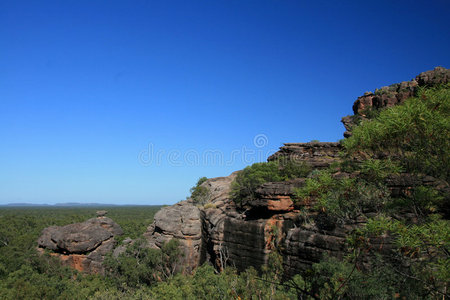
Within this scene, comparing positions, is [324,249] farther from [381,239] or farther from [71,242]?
[71,242]

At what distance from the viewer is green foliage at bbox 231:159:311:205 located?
30.8 m

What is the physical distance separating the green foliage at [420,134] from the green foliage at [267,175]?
2043 cm

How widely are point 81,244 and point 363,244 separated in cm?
3301

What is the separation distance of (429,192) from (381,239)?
15.2 feet

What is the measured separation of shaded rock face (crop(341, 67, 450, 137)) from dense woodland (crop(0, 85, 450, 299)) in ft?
55.5

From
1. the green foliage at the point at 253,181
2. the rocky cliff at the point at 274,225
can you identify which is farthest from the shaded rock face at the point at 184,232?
the green foliage at the point at 253,181

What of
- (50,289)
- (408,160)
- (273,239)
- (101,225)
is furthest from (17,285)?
(408,160)

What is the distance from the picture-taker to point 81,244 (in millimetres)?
33219

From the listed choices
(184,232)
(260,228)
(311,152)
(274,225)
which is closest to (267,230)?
(260,228)

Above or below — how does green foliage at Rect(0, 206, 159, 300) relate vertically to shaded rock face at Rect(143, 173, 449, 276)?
below

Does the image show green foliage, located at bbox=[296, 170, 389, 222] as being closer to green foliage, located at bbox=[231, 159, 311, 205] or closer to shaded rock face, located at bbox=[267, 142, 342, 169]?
green foliage, located at bbox=[231, 159, 311, 205]

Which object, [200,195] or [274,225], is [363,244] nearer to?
[274,225]

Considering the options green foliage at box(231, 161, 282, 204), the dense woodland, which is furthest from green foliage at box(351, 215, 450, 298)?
green foliage at box(231, 161, 282, 204)

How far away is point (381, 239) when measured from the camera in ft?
48.0
